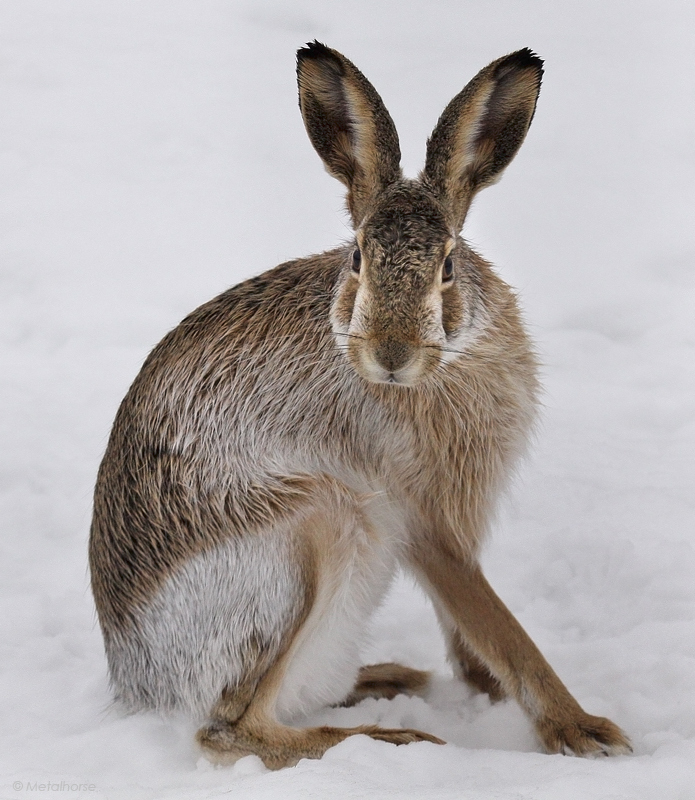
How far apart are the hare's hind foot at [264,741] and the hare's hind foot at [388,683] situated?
66cm

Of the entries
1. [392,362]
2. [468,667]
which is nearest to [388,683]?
[468,667]

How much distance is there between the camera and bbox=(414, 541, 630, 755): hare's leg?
3.88 meters

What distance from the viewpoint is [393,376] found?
11.0 ft

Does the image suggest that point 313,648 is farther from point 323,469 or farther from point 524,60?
point 524,60

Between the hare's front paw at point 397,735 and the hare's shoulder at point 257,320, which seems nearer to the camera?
the hare's front paw at point 397,735

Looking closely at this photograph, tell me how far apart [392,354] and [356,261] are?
49 cm

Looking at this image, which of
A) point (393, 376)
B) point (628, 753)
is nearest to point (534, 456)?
point (628, 753)

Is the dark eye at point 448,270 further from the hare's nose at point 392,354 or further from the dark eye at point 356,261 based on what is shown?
the hare's nose at point 392,354

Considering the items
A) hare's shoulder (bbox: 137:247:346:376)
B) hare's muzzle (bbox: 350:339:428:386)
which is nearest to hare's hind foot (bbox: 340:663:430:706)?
hare's shoulder (bbox: 137:247:346:376)

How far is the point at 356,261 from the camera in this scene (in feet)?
12.1

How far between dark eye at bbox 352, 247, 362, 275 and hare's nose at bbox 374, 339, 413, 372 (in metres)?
0.42

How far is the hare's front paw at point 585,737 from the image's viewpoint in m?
3.84

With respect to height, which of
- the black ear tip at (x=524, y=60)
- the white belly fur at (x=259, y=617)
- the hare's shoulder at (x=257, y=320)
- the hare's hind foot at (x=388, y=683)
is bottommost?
the hare's hind foot at (x=388, y=683)

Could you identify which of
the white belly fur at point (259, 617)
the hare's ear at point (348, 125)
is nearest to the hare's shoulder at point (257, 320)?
the hare's ear at point (348, 125)
